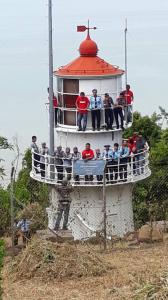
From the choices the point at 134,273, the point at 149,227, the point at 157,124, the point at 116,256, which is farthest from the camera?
the point at 157,124

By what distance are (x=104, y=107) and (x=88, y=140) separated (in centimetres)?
128

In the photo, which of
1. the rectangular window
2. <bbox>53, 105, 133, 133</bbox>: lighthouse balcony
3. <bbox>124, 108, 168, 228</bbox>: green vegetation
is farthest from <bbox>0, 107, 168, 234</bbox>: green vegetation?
the rectangular window

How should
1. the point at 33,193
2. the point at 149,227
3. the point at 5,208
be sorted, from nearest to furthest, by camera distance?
the point at 149,227 < the point at 5,208 < the point at 33,193

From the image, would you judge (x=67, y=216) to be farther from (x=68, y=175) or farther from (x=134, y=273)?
(x=134, y=273)

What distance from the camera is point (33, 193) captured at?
91.6ft

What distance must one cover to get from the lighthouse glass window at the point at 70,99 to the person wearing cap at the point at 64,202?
70.3 inches

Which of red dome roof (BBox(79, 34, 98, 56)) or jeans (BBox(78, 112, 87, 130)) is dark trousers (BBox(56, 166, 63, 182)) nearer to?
jeans (BBox(78, 112, 87, 130))

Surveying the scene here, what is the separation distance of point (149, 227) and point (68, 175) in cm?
315

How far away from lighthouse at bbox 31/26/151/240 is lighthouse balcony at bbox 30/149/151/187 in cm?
3

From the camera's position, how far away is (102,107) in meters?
20.9

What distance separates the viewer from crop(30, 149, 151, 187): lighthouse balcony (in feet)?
67.5

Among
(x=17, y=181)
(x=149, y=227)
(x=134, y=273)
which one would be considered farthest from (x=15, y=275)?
(x=17, y=181)


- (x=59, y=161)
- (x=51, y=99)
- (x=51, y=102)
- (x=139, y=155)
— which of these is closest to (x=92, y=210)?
(x=59, y=161)

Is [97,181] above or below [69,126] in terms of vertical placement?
below
